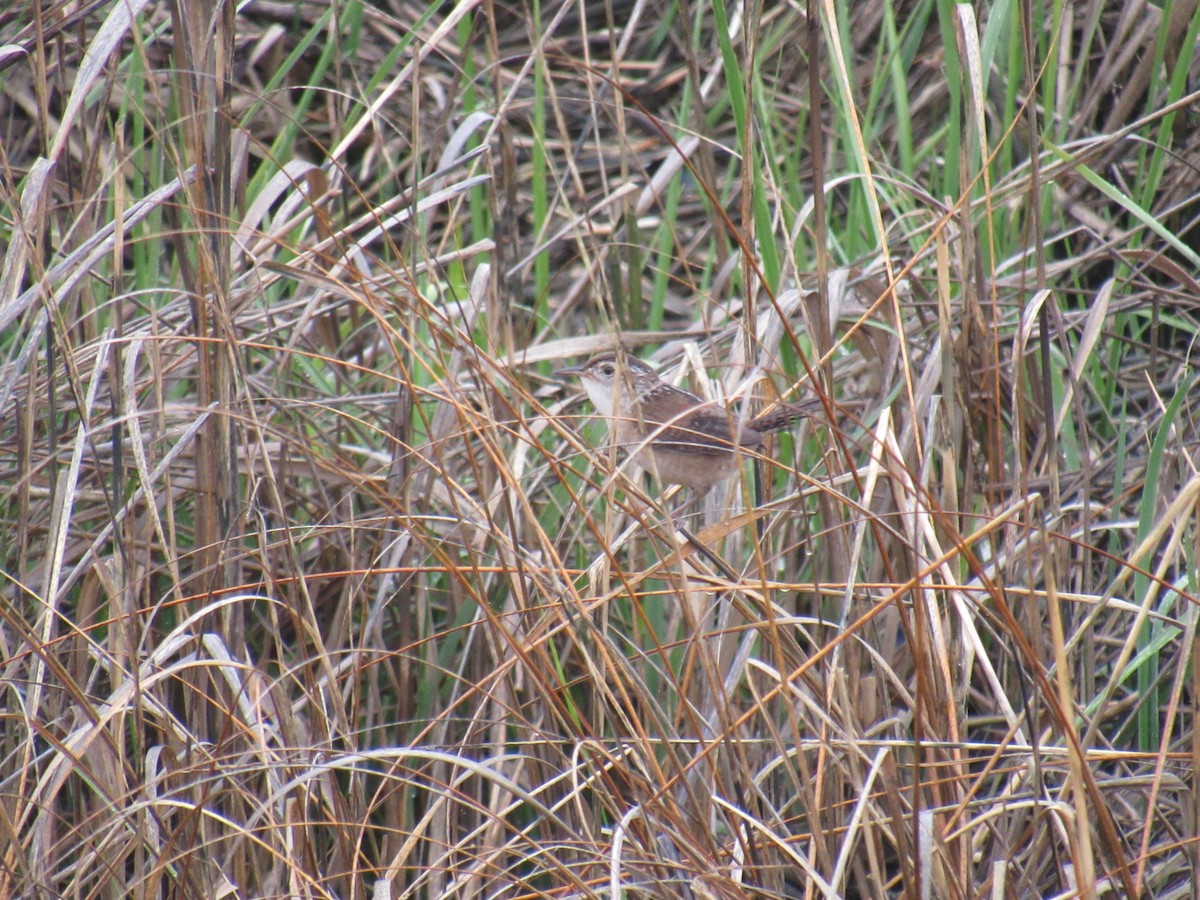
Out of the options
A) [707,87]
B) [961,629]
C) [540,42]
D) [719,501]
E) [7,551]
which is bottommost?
[719,501]

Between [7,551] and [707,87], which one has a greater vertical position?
[707,87]

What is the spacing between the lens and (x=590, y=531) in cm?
332

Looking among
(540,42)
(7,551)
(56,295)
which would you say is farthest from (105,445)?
(540,42)

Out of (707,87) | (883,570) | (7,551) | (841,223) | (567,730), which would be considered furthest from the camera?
(707,87)

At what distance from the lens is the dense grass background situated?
2312mm

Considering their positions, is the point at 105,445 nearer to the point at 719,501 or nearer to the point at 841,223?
the point at 719,501

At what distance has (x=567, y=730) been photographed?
2279 mm

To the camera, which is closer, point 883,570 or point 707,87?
point 883,570

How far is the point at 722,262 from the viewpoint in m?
4.21

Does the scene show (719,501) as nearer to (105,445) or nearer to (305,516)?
(305,516)

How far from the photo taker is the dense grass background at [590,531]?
2.31m

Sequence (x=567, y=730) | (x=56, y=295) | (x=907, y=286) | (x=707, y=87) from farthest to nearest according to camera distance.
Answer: (x=707, y=87)
(x=907, y=286)
(x=56, y=295)
(x=567, y=730)

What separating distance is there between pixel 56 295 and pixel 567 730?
145 centimetres

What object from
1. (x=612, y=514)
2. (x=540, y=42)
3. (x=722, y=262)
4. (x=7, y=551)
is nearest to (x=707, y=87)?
(x=722, y=262)
